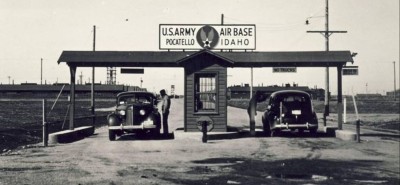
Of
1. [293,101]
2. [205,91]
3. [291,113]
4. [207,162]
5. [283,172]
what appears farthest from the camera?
[205,91]

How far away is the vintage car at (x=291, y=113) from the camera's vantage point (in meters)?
19.1

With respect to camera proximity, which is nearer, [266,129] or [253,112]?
[253,112]

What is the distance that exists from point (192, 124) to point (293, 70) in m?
9.87

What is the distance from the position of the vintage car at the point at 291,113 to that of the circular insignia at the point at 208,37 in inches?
163

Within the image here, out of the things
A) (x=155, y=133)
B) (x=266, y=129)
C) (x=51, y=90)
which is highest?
(x=51, y=90)

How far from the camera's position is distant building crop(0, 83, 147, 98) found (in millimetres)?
107181

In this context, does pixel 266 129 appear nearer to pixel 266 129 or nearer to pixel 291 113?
pixel 266 129

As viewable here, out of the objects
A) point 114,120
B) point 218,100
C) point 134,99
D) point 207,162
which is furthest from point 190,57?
point 207,162

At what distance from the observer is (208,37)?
74.0ft

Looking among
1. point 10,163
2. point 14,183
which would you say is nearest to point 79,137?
point 10,163

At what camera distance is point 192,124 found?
20.0 m

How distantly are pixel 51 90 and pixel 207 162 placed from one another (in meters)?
103

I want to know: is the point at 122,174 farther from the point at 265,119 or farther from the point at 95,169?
the point at 265,119

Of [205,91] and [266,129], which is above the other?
[205,91]
